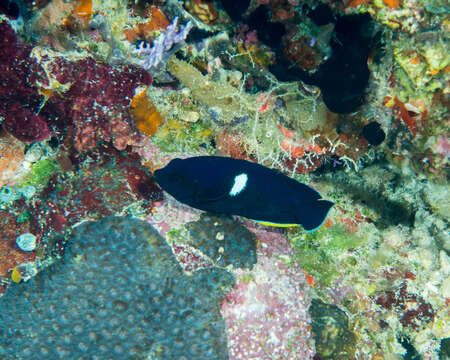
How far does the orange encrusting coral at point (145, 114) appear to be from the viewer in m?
3.70

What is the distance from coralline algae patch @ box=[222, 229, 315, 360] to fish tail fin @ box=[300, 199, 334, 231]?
1.14 metres

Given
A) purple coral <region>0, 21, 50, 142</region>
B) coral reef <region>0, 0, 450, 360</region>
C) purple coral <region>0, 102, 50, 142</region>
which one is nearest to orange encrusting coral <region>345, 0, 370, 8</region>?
coral reef <region>0, 0, 450, 360</region>

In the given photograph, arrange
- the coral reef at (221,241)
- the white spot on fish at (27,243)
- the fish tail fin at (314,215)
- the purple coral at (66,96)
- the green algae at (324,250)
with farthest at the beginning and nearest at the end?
1. the green algae at (324,250)
2. the white spot on fish at (27,243)
3. the coral reef at (221,241)
4. the purple coral at (66,96)
5. the fish tail fin at (314,215)

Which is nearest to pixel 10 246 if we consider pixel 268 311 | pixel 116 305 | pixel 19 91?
pixel 116 305

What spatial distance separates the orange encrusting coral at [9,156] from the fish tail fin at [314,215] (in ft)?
11.3

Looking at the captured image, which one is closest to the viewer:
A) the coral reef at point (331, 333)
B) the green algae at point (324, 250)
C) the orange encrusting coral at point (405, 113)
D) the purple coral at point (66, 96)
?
the purple coral at point (66, 96)

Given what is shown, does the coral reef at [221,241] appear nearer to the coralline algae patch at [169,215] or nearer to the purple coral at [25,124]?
the coralline algae patch at [169,215]

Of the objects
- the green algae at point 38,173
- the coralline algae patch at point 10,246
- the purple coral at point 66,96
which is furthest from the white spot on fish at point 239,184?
the coralline algae patch at point 10,246

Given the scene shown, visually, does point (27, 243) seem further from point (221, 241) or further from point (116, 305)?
point (221, 241)

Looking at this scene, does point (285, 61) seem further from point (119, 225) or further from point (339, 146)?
point (119, 225)

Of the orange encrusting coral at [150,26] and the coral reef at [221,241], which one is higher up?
the orange encrusting coral at [150,26]

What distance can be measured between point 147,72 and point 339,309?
4.00m

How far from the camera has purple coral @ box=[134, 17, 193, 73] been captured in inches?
143

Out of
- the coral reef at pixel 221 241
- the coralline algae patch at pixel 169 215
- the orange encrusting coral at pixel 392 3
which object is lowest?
the coral reef at pixel 221 241
